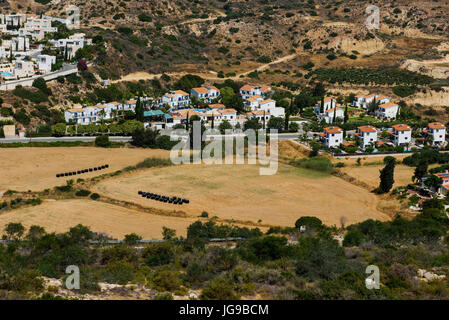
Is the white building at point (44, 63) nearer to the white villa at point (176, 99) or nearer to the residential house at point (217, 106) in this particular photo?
the white villa at point (176, 99)

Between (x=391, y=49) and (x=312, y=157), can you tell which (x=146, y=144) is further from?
(x=391, y=49)

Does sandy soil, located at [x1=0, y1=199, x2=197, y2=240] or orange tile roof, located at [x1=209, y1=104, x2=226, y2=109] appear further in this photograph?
orange tile roof, located at [x1=209, y1=104, x2=226, y2=109]

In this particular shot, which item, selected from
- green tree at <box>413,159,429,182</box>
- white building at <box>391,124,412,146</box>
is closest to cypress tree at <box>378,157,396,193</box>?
green tree at <box>413,159,429,182</box>

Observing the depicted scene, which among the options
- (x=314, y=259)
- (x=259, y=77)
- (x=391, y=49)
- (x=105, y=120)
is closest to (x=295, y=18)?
(x=391, y=49)

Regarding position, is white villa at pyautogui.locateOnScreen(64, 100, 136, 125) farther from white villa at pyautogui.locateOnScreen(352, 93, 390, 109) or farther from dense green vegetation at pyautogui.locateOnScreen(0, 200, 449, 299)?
dense green vegetation at pyautogui.locateOnScreen(0, 200, 449, 299)

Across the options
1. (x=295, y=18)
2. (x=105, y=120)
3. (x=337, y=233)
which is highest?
(x=295, y=18)

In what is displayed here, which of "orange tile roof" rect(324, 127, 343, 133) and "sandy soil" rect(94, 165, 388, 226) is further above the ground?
"orange tile roof" rect(324, 127, 343, 133)

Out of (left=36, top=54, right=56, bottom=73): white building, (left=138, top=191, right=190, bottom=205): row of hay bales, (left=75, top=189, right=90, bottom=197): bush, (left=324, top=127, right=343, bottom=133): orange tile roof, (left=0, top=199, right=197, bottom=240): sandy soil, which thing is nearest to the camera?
(left=0, top=199, right=197, bottom=240): sandy soil

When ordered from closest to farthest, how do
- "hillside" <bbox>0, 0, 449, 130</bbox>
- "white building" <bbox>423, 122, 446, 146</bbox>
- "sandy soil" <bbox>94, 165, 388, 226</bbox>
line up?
"sandy soil" <bbox>94, 165, 388, 226</bbox>, "white building" <bbox>423, 122, 446, 146</bbox>, "hillside" <bbox>0, 0, 449, 130</bbox>
